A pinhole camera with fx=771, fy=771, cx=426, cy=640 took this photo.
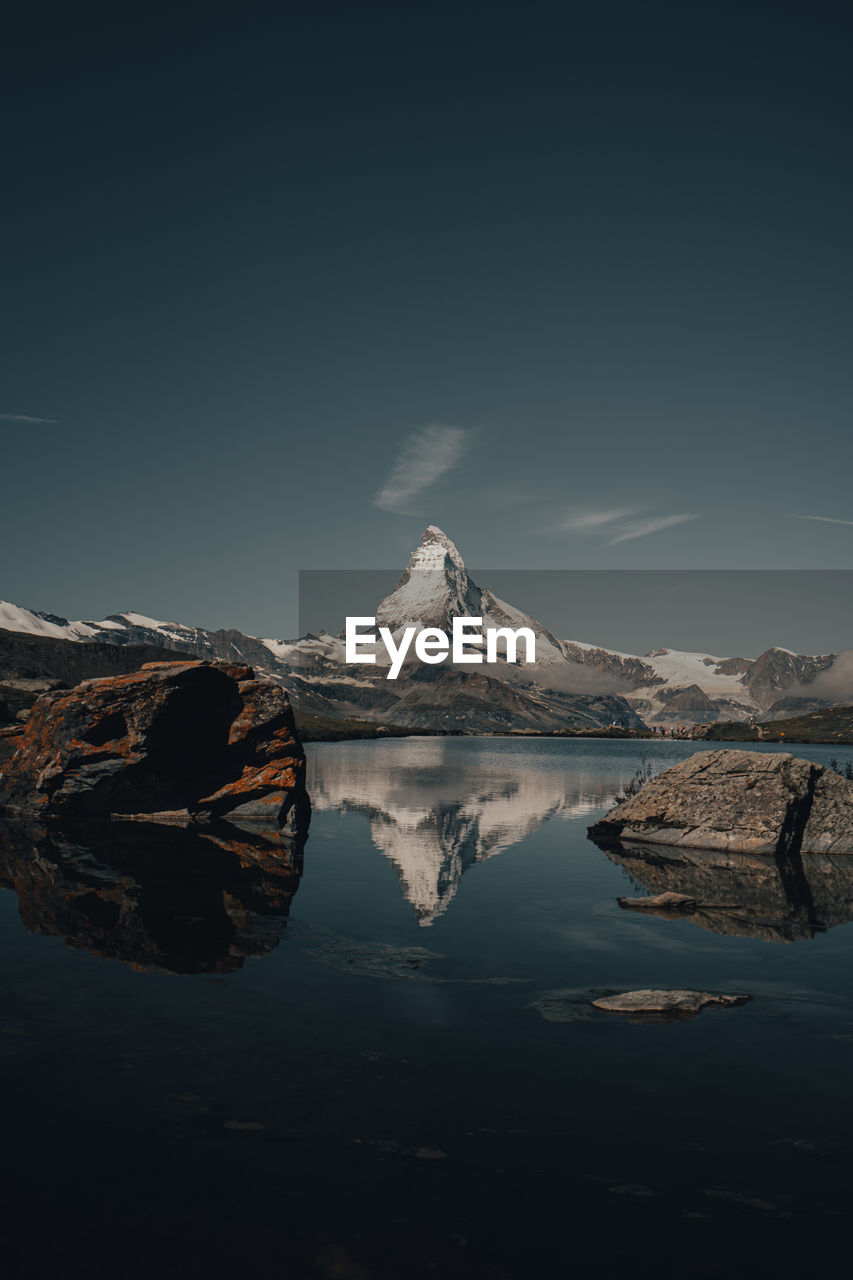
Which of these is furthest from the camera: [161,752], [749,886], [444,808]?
[444,808]

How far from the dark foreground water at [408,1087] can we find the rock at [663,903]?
0.55 m

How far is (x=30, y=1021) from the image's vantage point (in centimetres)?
1180

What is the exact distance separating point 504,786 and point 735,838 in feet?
119

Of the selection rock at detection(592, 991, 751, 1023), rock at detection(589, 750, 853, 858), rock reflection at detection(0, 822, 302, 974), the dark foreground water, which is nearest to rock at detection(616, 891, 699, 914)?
the dark foreground water

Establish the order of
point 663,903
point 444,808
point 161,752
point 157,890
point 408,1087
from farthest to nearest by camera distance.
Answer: point 444,808 → point 161,752 → point 663,903 → point 157,890 → point 408,1087

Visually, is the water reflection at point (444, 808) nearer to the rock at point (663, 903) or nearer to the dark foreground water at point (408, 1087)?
the dark foreground water at point (408, 1087)

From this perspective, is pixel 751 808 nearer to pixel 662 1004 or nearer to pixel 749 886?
pixel 749 886

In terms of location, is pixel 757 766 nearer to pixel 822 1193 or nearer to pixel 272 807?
pixel 272 807

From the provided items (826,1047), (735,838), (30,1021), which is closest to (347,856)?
(735,838)

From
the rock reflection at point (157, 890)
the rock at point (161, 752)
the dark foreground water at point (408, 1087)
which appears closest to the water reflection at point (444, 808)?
the rock reflection at point (157, 890)

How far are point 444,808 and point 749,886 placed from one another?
24.4 metres

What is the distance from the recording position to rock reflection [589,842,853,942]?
64.1ft

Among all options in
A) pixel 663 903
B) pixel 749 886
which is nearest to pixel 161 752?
pixel 663 903

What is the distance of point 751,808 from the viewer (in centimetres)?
3088
